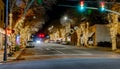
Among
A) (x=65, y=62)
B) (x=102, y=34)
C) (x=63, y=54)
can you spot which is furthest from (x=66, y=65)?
(x=102, y=34)

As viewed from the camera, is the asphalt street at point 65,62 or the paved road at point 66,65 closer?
the paved road at point 66,65

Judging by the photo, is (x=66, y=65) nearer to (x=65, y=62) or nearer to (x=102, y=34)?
(x=65, y=62)

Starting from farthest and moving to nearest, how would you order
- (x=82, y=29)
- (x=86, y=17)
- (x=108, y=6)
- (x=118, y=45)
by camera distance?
1. (x=82, y=29)
2. (x=86, y=17)
3. (x=118, y=45)
4. (x=108, y=6)

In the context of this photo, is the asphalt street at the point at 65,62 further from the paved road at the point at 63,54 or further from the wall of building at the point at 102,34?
the wall of building at the point at 102,34

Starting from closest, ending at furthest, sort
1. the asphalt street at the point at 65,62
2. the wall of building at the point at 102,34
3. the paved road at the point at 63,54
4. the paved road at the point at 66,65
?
the paved road at the point at 66,65 < the asphalt street at the point at 65,62 < the paved road at the point at 63,54 < the wall of building at the point at 102,34

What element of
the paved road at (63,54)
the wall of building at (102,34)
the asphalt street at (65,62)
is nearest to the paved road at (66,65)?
the asphalt street at (65,62)

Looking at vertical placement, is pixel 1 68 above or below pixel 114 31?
below

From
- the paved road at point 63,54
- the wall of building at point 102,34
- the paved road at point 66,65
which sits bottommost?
the paved road at point 66,65

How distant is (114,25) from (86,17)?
26998mm

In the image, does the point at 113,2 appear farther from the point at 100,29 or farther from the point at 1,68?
the point at 100,29

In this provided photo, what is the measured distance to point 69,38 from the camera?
139 metres

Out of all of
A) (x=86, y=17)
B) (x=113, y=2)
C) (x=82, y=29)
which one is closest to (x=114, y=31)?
(x=113, y=2)

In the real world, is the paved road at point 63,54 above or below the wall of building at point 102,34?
below

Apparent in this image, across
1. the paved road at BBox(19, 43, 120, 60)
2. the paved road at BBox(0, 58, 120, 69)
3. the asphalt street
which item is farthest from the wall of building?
the paved road at BBox(0, 58, 120, 69)
